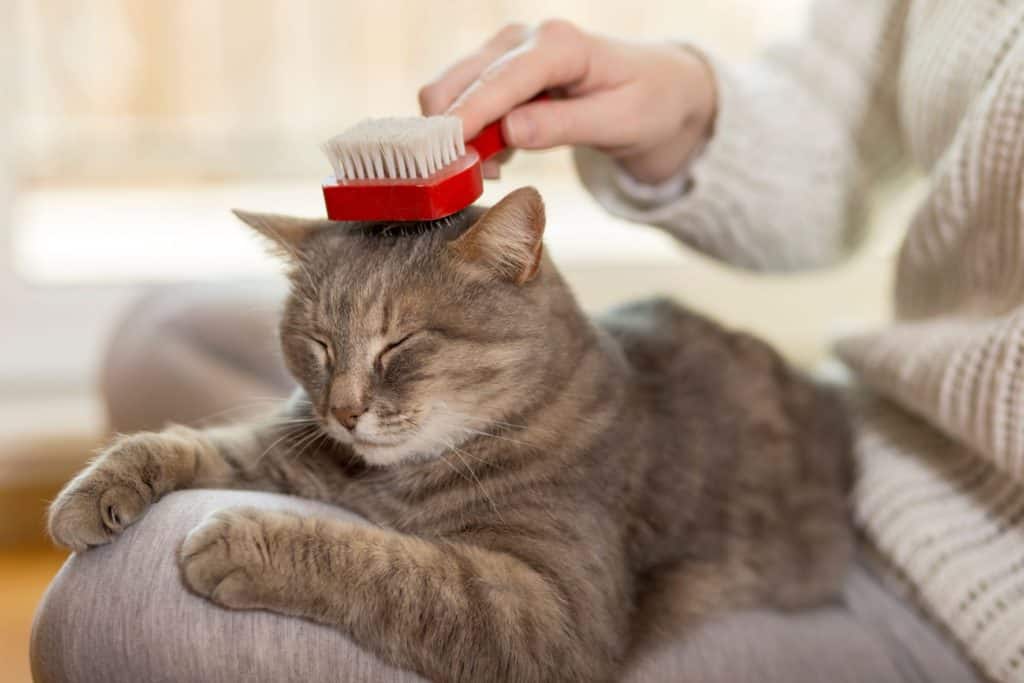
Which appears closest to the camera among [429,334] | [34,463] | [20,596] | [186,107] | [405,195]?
[405,195]

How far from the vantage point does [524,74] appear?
3.33 ft

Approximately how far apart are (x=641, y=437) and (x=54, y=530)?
1.89ft

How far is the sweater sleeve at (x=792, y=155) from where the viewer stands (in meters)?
1.28

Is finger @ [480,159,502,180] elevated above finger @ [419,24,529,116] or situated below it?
below

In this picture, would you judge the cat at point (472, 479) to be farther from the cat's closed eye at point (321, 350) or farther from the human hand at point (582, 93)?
the human hand at point (582, 93)

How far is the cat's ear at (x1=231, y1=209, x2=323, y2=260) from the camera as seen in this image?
108cm

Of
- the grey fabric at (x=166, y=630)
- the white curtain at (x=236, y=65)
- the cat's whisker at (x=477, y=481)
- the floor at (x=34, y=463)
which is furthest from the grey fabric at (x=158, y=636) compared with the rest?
the white curtain at (x=236, y=65)

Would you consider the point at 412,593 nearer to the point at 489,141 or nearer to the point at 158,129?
the point at 489,141

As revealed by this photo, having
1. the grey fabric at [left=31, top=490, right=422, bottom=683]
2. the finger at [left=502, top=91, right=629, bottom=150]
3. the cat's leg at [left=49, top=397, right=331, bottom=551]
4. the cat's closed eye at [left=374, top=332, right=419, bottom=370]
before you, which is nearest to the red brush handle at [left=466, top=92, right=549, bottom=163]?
the finger at [left=502, top=91, right=629, bottom=150]

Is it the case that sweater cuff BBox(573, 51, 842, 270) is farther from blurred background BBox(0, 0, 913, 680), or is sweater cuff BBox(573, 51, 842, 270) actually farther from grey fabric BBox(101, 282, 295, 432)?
blurred background BBox(0, 0, 913, 680)

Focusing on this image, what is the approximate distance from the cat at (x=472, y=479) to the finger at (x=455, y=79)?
11cm

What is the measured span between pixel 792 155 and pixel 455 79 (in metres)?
0.51

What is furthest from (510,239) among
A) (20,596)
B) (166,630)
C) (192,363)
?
(20,596)

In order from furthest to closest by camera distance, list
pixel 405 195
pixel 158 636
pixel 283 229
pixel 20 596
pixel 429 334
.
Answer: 1. pixel 20 596
2. pixel 283 229
3. pixel 429 334
4. pixel 405 195
5. pixel 158 636
